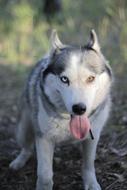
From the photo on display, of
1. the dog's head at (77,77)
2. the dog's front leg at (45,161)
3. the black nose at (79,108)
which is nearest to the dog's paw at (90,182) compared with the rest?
the dog's front leg at (45,161)

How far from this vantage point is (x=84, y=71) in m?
4.18

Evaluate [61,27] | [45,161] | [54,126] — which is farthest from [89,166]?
[61,27]

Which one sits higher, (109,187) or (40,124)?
(40,124)

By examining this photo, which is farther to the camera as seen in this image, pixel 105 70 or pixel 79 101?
pixel 105 70

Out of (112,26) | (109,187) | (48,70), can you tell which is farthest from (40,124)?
(112,26)

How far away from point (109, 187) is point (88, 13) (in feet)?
28.0

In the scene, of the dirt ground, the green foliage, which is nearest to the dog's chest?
the dirt ground

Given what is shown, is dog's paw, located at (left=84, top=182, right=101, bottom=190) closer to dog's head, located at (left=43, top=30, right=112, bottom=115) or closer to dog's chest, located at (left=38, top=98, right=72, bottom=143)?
dog's chest, located at (left=38, top=98, right=72, bottom=143)

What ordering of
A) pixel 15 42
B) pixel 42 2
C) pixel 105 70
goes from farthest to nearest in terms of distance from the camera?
pixel 42 2 → pixel 15 42 → pixel 105 70

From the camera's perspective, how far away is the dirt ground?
5.02 metres

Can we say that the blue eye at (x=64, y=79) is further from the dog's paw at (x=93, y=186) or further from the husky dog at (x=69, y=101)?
the dog's paw at (x=93, y=186)

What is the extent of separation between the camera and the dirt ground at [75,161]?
5023 millimetres

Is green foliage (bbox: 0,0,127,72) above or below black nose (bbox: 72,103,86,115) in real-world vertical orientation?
above

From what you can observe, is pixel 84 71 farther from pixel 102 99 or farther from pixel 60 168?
pixel 60 168
